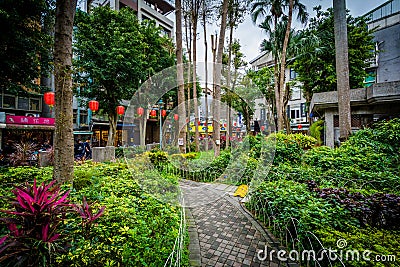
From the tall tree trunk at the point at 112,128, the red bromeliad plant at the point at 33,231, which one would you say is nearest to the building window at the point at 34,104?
the tall tree trunk at the point at 112,128

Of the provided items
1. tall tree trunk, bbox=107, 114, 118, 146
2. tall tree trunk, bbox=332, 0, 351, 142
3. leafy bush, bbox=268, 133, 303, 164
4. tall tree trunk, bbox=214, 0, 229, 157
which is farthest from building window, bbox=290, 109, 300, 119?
tall tree trunk, bbox=107, 114, 118, 146

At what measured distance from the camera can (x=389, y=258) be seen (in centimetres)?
182

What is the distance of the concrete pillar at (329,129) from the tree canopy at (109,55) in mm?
11636

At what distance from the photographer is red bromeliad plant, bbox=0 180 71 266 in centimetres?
161

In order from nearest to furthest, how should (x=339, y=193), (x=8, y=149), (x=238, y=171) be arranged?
(x=339, y=193)
(x=238, y=171)
(x=8, y=149)

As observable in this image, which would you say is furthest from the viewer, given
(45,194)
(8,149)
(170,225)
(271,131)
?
(8,149)

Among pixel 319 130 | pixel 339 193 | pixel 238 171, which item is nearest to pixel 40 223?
pixel 339 193

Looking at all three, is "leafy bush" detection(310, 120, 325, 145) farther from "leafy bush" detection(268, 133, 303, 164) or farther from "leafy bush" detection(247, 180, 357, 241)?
"leafy bush" detection(247, 180, 357, 241)

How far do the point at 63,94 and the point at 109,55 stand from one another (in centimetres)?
882

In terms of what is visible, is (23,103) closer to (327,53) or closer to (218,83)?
(218,83)

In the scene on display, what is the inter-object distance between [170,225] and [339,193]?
3049 millimetres

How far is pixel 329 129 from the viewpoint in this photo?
10.6 meters

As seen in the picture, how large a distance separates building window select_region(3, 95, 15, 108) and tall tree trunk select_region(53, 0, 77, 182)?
1329 cm

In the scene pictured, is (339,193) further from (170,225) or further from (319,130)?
(319,130)
